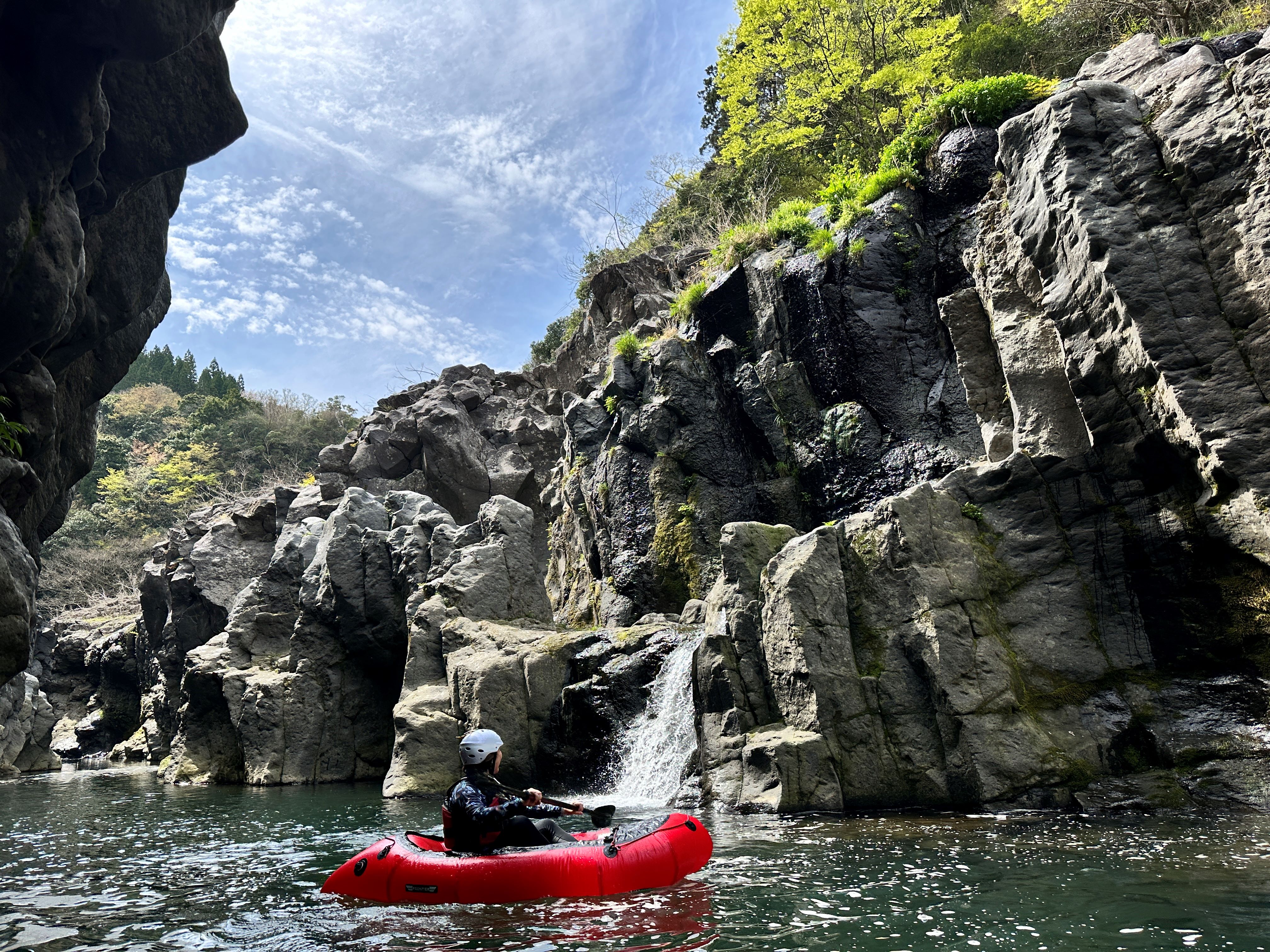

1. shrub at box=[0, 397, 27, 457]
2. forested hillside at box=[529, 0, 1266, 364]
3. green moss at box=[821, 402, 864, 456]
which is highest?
forested hillside at box=[529, 0, 1266, 364]

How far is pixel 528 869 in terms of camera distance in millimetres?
7074

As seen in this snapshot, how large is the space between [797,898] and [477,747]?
3.32 metres

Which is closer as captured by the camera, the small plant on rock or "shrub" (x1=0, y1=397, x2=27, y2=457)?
"shrub" (x1=0, y1=397, x2=27, y2=457)

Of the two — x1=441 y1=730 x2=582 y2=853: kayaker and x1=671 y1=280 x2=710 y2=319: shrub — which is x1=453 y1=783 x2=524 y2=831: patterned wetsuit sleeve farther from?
x1=671 y1=280 x2=710 y2=319: shrub

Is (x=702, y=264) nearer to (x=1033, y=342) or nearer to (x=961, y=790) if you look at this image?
(x=1033, y=342)

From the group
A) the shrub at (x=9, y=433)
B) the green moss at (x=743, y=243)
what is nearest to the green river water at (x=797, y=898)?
the shrub at (x=9, y=433)

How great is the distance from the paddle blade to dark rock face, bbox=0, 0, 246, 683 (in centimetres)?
687

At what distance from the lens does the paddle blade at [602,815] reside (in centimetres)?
794

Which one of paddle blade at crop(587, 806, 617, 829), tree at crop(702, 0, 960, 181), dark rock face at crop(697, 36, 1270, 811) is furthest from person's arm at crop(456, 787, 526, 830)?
tree at crop(702, 0, 960, 181)

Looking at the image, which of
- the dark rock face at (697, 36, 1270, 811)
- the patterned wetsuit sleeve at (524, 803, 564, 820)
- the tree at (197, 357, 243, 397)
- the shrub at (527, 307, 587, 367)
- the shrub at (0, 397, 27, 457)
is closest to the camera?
the patterned wetsuit sleeve at (524, 803, 564, 820)

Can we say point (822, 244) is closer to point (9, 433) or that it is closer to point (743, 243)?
point (743, 243)

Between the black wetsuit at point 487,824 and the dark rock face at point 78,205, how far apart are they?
561cm

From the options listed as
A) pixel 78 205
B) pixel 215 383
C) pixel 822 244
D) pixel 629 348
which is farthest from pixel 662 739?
pixel 215 383

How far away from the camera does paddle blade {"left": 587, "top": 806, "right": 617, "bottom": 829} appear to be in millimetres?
7938
